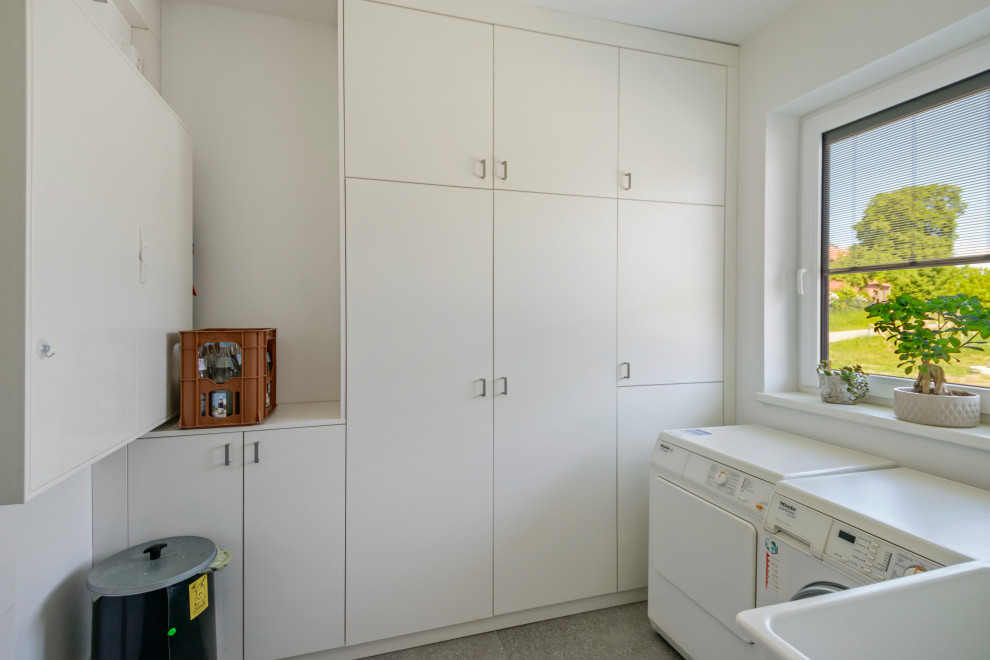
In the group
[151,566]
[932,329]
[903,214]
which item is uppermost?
[903,214]

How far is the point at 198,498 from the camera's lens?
176 cm

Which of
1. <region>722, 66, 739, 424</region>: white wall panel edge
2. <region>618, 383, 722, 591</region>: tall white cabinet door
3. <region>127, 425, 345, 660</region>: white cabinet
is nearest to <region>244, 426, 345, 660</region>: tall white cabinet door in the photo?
<region>127, 425, 345, 660</region>: white cabinet

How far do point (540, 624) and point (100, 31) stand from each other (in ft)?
8.63

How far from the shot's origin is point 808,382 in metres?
2.32

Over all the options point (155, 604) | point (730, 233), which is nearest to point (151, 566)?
point (155, 604)

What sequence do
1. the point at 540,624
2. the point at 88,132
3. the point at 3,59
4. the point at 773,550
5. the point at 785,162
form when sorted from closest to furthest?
→ the point at 3,59
the point at 88,132
the point at 773,550
the point at 540,624
the point at 785,162

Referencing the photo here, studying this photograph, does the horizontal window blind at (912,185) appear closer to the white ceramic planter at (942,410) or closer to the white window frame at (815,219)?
the white window frame at (815,219)

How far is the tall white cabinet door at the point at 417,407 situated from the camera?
1939 mm

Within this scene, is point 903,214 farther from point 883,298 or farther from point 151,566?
point 151,566

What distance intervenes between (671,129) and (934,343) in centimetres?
141

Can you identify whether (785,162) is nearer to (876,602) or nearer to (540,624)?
(876,602)

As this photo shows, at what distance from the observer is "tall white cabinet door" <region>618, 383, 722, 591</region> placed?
7.57 feet

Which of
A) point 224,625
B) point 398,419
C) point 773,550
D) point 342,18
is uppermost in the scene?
point 342,18

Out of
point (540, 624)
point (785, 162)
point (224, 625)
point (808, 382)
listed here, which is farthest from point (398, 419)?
point (785, 162)
